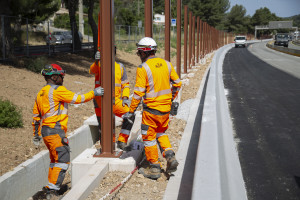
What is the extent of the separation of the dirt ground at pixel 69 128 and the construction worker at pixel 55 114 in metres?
0.74

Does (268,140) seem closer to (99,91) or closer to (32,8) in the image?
(99,91)

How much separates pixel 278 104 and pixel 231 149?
676 cm

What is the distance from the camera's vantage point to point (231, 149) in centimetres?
505

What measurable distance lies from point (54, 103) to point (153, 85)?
1416 mm

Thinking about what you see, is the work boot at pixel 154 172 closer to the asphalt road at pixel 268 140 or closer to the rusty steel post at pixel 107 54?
the rusty steel post at pixel 107 54

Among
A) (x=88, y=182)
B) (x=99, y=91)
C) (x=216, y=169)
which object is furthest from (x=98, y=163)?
(x=216, y=169)

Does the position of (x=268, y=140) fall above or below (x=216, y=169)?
below

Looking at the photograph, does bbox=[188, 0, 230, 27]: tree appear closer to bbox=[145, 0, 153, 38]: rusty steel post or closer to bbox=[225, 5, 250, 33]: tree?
bbox=[225, 5, 250, 33]: tree

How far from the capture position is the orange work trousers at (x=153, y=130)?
532 cm

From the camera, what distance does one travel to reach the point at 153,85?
532 centimetres

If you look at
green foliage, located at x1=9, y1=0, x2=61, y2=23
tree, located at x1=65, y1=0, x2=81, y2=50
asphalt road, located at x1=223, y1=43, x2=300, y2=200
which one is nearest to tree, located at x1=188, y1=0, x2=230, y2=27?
green foliage, located at x1=9, y1=0, x2=61, y2=23

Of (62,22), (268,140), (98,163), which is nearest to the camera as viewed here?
(98,163)

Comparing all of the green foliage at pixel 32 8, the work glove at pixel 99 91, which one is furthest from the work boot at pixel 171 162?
the green foliage at pixel 32 8

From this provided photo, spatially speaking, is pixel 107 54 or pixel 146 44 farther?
pixel 107 54
